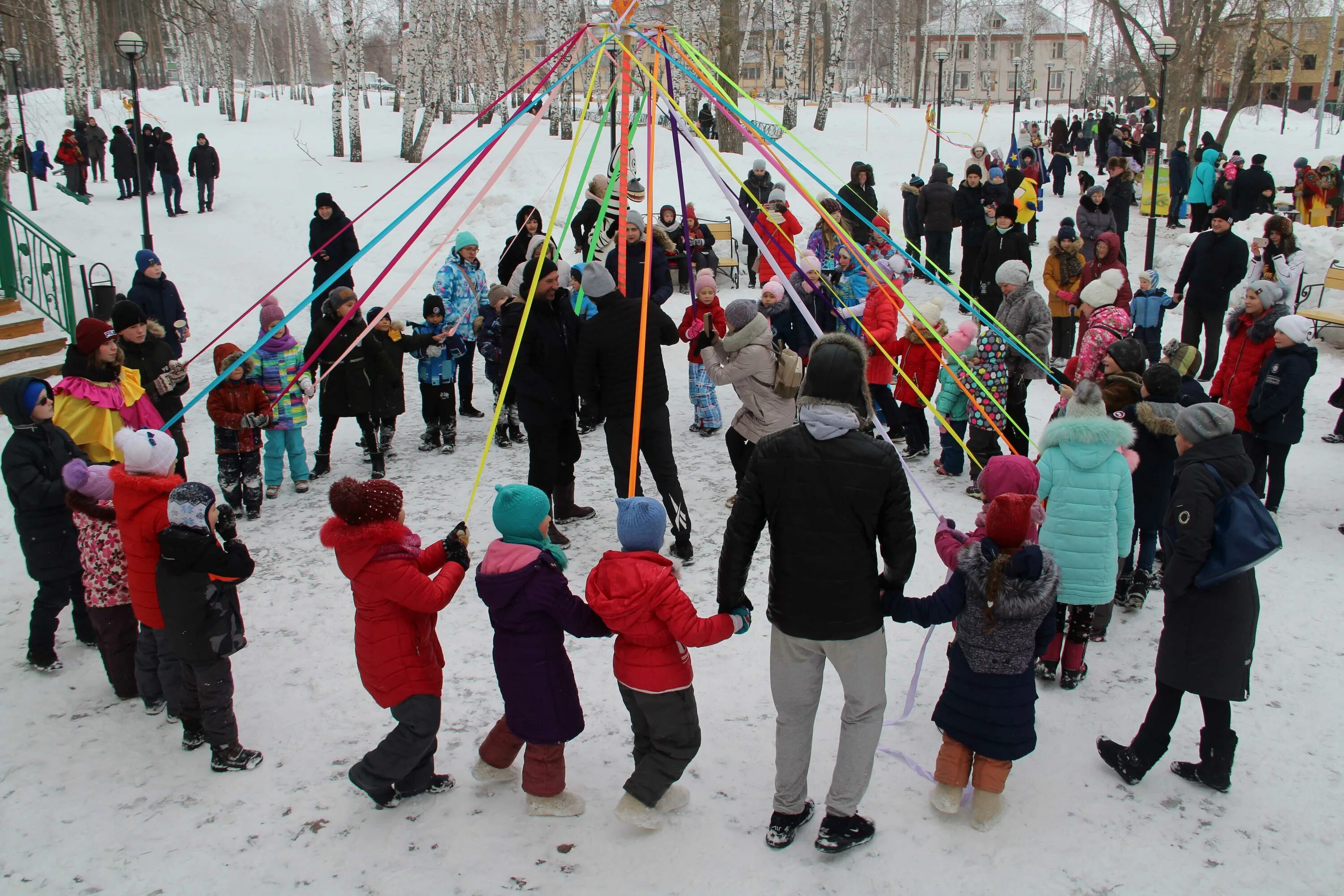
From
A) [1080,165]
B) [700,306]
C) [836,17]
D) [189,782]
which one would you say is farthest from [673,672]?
[836,17]

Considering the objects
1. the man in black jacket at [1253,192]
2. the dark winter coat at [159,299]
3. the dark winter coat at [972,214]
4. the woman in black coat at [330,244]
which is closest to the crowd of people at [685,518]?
the dark winter coat at [159,299]

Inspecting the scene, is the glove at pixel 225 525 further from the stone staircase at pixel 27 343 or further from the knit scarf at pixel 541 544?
the stone staircase at pixel 27 343

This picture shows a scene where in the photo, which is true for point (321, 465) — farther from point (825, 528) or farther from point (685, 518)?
point (825, 528)

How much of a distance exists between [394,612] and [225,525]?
900 mm

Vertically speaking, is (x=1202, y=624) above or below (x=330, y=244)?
below

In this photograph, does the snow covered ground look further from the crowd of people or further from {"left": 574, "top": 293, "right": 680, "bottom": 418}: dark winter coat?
{"left": 574, "top": 293, "right": 680, "bottom": 418}: dark winter coat

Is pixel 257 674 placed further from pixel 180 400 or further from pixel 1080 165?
pixel 1080 165

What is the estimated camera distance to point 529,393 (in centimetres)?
614

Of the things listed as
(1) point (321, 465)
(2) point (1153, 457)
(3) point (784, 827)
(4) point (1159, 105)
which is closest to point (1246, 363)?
(2) point (1153, 457)

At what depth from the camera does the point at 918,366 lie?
757 cm

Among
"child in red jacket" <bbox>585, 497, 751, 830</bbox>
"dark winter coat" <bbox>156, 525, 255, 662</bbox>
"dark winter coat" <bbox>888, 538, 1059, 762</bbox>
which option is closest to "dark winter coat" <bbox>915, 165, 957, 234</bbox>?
"dark winter coat" <bbox>888, 538, 1059, 762</bbox>

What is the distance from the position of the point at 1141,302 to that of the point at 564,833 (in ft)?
24.8

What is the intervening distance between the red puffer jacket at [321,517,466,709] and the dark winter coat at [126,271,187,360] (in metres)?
5.88

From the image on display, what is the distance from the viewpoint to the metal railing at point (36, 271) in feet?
34.1
